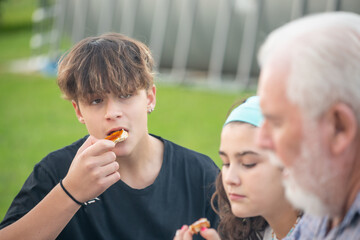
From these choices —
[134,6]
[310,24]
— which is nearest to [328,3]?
[134,6]

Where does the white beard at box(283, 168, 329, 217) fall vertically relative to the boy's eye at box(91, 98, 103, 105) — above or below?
above

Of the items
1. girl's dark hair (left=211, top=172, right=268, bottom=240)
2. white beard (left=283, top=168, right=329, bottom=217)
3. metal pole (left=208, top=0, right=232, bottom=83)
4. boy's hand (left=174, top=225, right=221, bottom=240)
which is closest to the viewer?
white beard (left=283, top=168, right=329, bottom=217)

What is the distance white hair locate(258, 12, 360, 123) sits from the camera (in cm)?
170

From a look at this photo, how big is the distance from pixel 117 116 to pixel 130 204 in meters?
0.54

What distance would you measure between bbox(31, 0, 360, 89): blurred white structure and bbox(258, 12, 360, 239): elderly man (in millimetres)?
10478

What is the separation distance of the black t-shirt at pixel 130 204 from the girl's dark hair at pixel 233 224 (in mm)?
232

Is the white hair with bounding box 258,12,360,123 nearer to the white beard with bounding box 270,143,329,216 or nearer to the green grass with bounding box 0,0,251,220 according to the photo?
the white beard with bounding box 270,143,329,216

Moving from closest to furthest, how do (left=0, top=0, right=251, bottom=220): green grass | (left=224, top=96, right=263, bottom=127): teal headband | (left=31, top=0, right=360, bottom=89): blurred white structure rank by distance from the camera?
1. (left=224, top=96, right=263, bottom=127): teal headband
2. (left=0, top=0, right=251, bottom=220): green grass
3. (left=31, top=0, right=360, bottom=89): blurred white structure

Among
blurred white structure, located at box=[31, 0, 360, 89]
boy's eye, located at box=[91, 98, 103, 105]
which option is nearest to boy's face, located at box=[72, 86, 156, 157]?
boy's eye, located at box=[91, 98, 103, 105]

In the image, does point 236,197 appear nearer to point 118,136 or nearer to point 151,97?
point 118,136

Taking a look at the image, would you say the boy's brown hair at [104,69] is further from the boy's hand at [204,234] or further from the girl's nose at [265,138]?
the girl's nose at [265,138]

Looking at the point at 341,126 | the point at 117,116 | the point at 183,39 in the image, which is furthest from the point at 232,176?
the point at 183,39

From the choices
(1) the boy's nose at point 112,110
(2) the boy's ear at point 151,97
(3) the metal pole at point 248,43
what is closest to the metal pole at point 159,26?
(3) the metal pole at point 248,43

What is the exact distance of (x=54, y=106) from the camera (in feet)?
43.5
